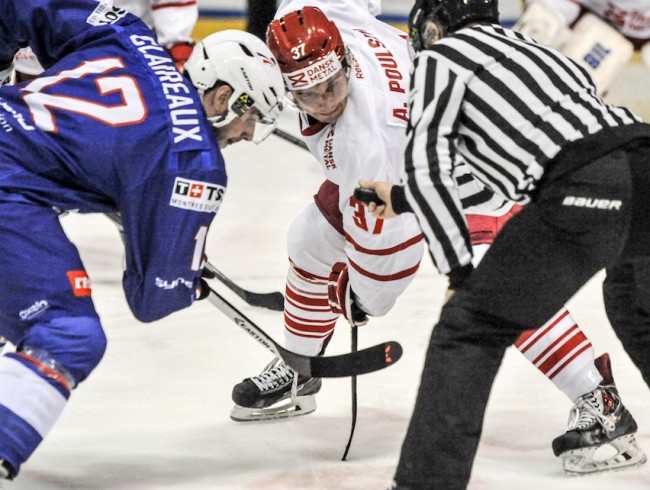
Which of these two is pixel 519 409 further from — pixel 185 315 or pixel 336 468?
pixel 185 315

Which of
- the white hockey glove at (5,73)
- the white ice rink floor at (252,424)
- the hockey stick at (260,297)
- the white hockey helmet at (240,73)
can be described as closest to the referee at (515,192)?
the white hockey helmet at (240,73)

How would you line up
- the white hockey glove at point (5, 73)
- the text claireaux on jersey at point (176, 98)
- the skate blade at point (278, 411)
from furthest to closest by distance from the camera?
the skate blade at point (278, 411) → the white hockey glove at point (5, 73) → the text claireaux on jersey at point (176, 98)

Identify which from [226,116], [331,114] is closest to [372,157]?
[331,114]

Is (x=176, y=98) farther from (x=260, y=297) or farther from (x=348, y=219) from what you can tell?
(x=260, y=297)

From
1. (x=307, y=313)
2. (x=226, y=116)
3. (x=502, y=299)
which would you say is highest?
(x=502, y=299)

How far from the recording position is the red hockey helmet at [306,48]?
2557 millimetres

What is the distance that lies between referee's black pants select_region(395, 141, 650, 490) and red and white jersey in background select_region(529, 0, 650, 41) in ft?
8.06

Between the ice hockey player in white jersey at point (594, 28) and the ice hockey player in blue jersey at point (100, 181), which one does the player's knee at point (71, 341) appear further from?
the ice hockey player in white jersey at point (594, 28)

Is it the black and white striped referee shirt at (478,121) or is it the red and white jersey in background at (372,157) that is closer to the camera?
the black and white striped referee shirt at (478,121)

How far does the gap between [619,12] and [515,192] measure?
100 inches

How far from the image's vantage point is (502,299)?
2.02 metres

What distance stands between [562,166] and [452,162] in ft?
0.60

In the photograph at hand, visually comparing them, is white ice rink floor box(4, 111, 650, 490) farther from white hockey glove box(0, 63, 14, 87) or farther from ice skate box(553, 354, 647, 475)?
white hockey glove box(0, 63, 14, 87)

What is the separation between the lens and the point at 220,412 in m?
2.99
